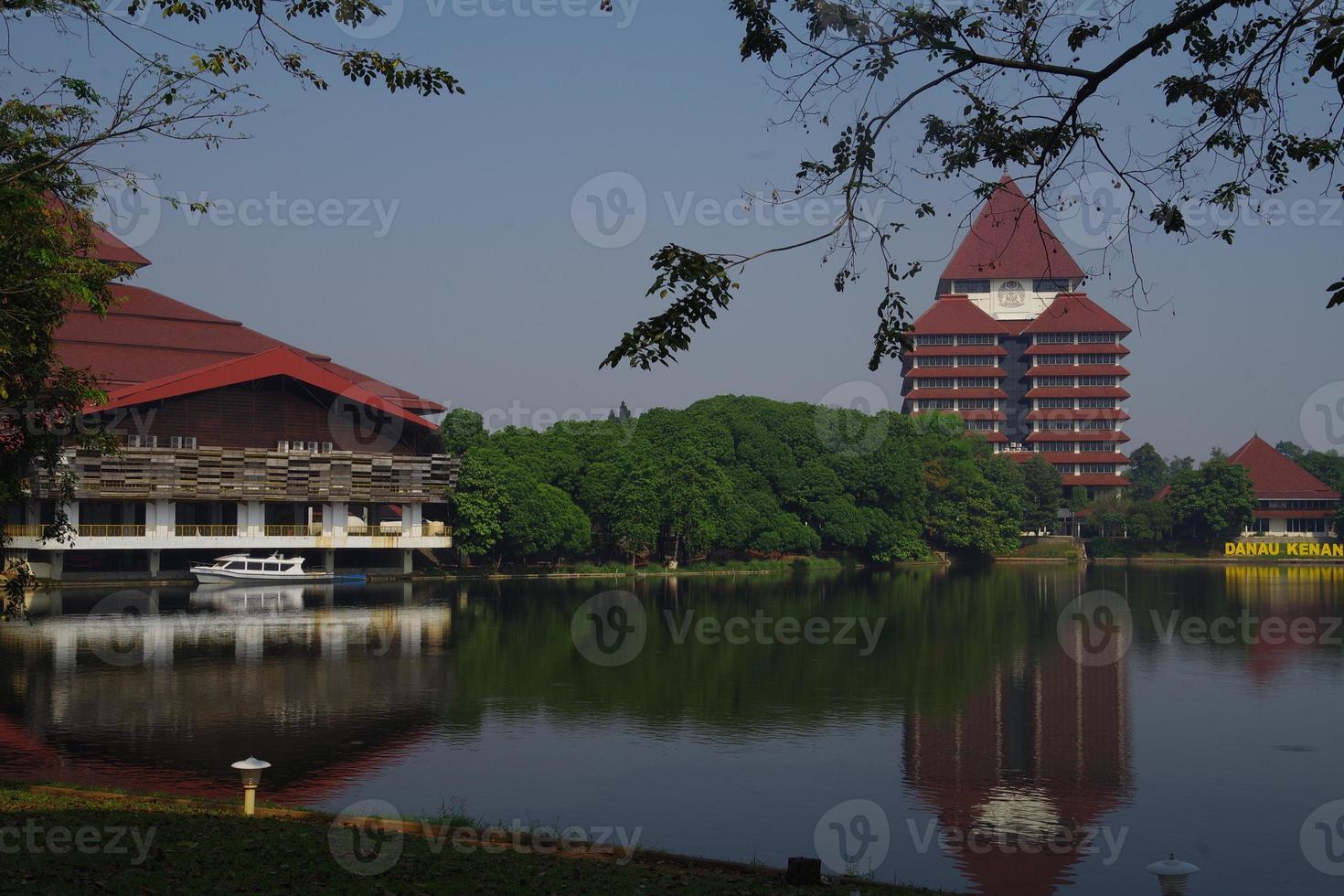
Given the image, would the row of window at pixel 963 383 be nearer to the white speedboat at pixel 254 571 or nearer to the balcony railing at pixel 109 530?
the white speedboat at pixel 254 571

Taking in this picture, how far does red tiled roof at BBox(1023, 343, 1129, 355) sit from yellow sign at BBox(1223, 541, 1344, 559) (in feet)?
93.2

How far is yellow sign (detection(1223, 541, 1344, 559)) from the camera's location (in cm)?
9669

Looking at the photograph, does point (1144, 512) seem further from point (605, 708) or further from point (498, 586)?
point (605, 708)

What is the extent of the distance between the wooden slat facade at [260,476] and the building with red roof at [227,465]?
0.21ft

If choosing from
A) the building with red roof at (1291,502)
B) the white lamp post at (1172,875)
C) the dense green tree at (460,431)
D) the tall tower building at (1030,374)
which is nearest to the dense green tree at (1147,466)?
the tall tower building at (1030,374)

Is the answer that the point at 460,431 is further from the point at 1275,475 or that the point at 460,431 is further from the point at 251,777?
the point at 1275,475

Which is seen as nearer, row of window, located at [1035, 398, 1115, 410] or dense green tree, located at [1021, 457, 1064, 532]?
dense green tree, located at [1021, 457, 1064, 532]

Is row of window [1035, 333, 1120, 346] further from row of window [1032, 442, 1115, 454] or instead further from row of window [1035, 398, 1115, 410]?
row of window [1032, 442, 1115, 454]

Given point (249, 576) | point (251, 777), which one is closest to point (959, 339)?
point (249, 576)

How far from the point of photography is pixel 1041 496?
105m

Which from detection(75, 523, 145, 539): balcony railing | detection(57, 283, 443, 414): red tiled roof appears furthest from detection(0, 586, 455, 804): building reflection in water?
detection(57, 283, 443, 414): red tiled roof

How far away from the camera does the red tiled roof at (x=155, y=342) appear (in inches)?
2598

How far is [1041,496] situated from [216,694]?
8823cm

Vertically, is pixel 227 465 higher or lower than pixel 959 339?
lower
